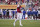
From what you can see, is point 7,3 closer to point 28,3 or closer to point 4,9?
point 4,9

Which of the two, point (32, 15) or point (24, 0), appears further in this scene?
point (24, 0)

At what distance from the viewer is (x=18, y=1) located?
10.8m

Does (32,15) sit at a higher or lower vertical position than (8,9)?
lower

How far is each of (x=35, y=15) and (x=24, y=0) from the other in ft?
6.91

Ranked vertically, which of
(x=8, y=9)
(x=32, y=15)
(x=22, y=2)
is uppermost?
(x=22, y=2)

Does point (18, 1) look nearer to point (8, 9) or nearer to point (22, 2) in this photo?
point (22, 2)

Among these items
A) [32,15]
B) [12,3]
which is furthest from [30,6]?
[12,3]

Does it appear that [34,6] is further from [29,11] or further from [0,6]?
[0,6]

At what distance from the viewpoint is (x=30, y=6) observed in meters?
10.7

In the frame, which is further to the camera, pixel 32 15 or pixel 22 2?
pixel 22 2

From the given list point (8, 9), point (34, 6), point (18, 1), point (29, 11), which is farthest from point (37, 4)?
point (8, 9)

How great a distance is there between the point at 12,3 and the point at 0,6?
52.4 inches

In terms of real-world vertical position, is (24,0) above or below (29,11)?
above

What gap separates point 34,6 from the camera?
10641mm
